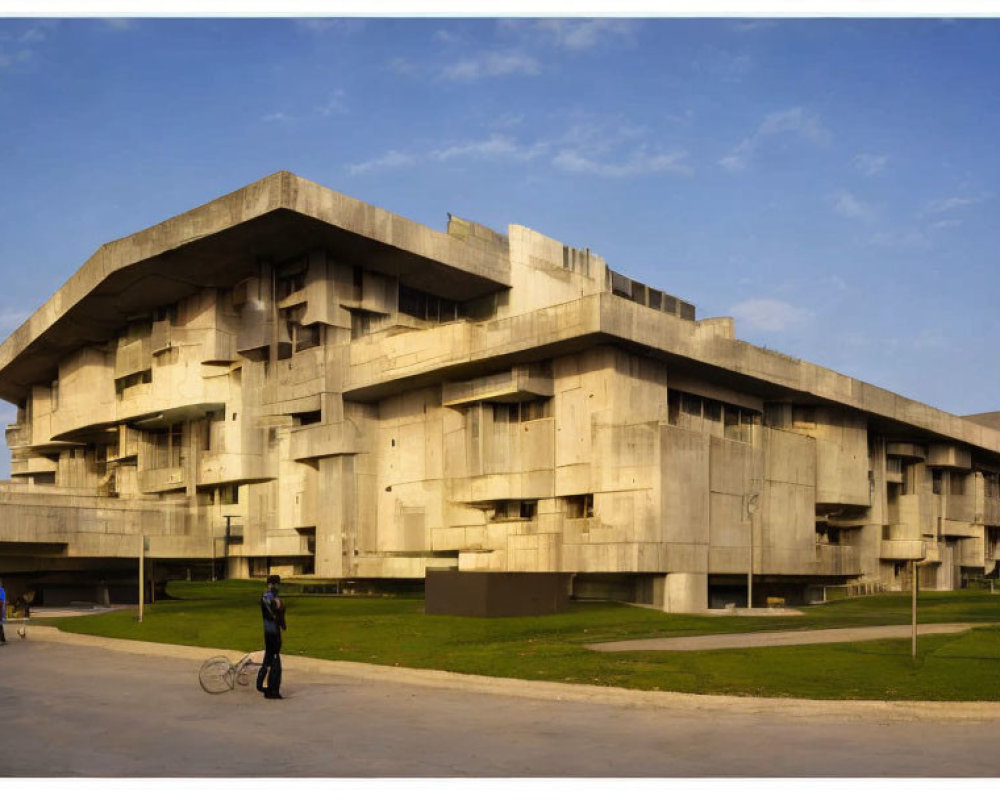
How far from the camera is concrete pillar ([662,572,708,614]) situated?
41.8 meters

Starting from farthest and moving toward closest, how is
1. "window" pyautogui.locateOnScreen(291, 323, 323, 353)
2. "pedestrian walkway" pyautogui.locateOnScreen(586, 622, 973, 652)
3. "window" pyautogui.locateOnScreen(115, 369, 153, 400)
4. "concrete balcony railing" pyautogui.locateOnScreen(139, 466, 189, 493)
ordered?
"window" pyautogui.locateOnScreen(115, 369, 153, 400)
"concrete balcony railing" pyautogui.locateOnScreen(139, 466, 189, 493)
"window" pyautogui.locateOnScreen(291, 323, 323, 353)
"pedestrian walkway" pyautogui.locateOnScreen(586, 622, 973, 652)

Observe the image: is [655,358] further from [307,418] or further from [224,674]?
[224,674]

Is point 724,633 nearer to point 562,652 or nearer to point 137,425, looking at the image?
point 562,652

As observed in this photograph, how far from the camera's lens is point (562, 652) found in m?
23.2

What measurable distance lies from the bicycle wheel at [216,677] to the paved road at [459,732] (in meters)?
0.27

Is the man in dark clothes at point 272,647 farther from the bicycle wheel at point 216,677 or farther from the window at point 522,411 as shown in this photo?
the window at point 522,411

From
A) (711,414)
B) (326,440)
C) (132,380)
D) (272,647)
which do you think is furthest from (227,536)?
(272,647)

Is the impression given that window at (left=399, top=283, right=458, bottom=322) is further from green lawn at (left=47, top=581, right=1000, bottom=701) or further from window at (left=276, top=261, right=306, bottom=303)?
green lawn at (left=47, top=581, right=1000, bottom=701)

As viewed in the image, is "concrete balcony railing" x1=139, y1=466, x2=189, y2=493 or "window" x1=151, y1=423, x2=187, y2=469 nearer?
"concrete balcony railing" x1=139, y1=466, x2=189, y2=493

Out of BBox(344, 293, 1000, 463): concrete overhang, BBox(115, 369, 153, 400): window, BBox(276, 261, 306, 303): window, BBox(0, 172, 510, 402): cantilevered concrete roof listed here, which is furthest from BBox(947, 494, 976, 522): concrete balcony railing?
BBox(115, 369, 153, 400): window

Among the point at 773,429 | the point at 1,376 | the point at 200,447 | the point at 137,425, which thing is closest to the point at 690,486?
the point at 773,429

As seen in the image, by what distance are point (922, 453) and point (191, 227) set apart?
45.0 meters

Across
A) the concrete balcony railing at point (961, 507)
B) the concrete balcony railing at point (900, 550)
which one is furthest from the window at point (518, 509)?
the concrete balcony railing at point (961, 507)

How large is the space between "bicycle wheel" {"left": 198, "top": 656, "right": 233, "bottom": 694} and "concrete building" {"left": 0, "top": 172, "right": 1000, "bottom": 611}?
24633mm
